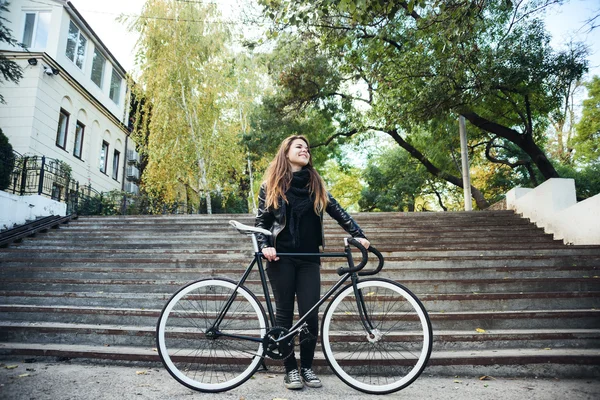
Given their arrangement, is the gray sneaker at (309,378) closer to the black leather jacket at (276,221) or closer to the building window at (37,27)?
the black leather jacket at (276,221)

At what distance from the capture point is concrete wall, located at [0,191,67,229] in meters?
8.72

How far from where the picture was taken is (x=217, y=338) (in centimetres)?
309

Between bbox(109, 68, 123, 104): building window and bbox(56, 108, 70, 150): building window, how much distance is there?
508 cm

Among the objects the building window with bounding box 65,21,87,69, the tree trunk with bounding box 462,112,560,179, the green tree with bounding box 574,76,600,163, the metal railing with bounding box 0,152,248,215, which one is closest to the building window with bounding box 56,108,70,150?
the metal railing with bounding box 0,152,248,215

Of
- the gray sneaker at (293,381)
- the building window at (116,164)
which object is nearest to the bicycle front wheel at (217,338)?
the gray sneaker at (293,381)

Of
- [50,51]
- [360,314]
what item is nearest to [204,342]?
[360,314]

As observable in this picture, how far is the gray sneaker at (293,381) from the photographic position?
301cm

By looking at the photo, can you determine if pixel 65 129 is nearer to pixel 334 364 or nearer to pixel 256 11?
pixel 256 11

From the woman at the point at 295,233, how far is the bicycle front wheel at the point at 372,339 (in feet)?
0.57

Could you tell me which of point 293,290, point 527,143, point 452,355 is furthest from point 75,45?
point 452,355

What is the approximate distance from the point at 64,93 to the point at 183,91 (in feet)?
18.6

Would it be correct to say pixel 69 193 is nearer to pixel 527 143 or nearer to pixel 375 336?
pixel 375 336

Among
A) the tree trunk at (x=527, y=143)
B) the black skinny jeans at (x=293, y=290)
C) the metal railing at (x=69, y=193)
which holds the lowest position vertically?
the black skinny jeans at (x=293, y=290)

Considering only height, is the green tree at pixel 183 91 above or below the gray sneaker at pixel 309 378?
above
